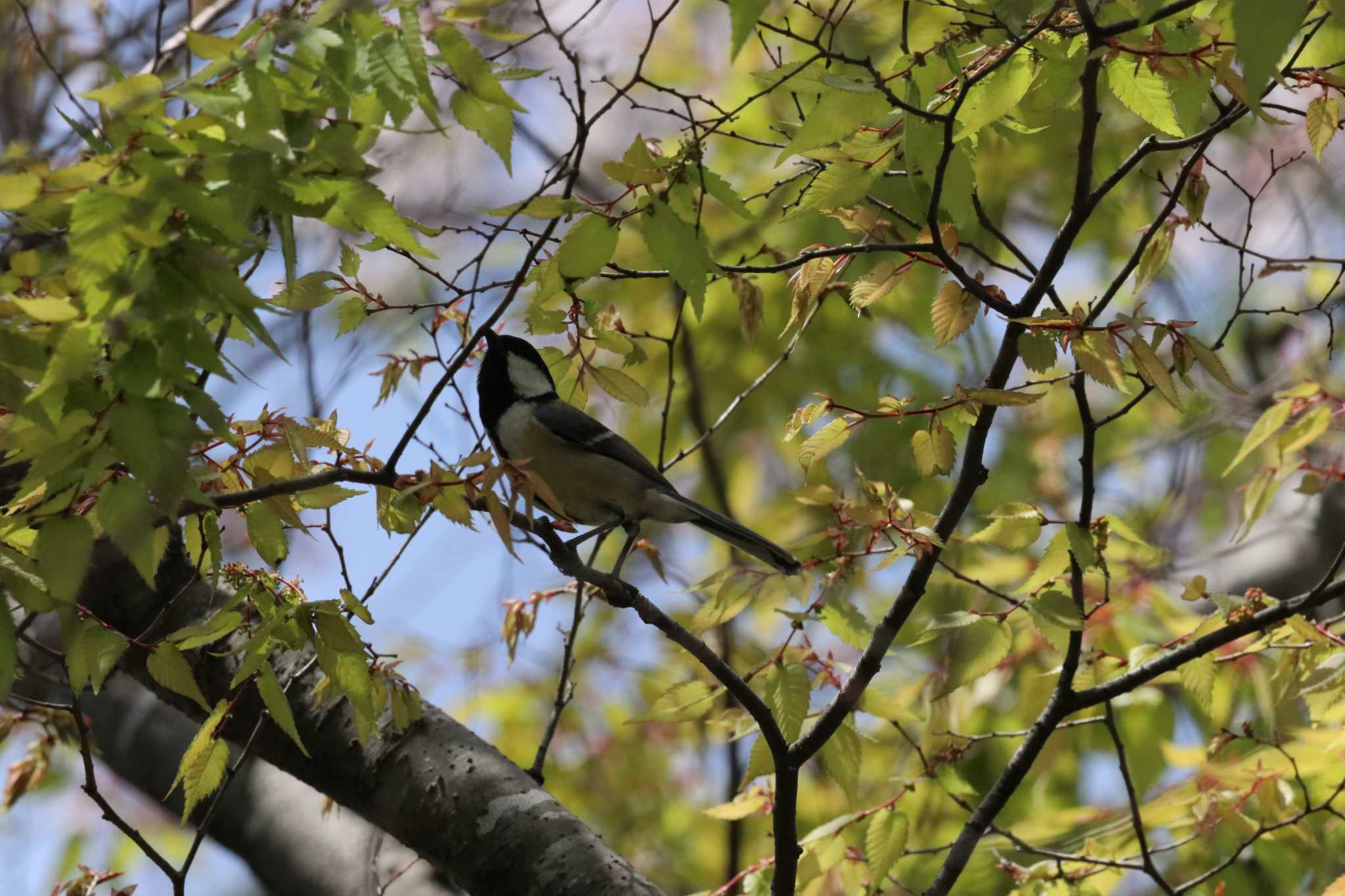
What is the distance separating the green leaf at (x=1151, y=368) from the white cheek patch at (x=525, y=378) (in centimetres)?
210

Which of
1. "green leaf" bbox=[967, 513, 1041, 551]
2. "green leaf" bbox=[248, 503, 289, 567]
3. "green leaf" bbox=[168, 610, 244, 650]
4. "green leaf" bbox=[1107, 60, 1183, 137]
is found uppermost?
"green leaf" bbox=[1107, 60, 1183, 137]

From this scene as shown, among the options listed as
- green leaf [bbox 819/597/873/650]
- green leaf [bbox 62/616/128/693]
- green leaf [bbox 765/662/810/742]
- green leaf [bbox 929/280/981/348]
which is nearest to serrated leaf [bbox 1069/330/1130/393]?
green leaf [bbox 929/280/981/348]

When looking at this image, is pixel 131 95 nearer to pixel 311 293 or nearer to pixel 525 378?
pixel 311 293

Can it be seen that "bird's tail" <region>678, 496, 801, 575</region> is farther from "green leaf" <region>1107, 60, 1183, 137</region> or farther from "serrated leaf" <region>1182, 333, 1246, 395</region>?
"green leaf" <region>1107, 60, 1183, 137</region>

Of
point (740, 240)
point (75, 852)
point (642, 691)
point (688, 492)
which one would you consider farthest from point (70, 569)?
point (688, 492)

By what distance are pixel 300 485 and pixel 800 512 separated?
363 centimetres

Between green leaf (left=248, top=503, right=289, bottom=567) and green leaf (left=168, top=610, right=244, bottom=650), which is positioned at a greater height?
green leaf (left=248, top=503, right=289, bottom=567)

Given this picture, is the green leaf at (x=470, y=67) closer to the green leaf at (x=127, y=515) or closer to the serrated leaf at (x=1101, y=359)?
the green leaf at (x=127, y=515)

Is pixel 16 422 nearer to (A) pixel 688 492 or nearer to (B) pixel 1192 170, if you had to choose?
(B) pixel 1192 170

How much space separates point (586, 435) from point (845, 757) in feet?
4.60

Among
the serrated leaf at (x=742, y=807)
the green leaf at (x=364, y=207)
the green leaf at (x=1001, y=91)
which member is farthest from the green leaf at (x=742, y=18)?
the serrated leaf at (x=742, y=807)

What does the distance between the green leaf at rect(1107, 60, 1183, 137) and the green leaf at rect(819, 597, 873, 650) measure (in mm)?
1134

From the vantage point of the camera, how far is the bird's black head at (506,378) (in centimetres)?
Result: 375

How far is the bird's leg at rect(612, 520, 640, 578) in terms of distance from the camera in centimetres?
277
